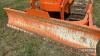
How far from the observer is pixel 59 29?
6.74 m

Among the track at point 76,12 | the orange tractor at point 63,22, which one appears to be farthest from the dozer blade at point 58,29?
the track at point 76,12

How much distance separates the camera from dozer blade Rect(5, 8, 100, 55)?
615 centimetres

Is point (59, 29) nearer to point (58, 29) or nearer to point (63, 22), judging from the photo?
point (58, 29)

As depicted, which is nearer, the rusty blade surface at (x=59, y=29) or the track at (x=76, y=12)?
the rusty blade surface at (x=59, y=29)

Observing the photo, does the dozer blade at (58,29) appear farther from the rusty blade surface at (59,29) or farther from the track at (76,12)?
the track at (76,12)

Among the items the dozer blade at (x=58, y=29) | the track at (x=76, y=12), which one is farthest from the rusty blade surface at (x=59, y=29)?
the track at (x=76, y=12)

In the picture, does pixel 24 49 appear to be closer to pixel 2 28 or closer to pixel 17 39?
pixel 17 39

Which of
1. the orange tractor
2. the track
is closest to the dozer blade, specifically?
the orange tractor

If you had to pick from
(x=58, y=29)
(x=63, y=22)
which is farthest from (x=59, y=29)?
(x=63, y=22)

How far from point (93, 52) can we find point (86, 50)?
22cm

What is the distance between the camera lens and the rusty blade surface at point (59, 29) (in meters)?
6.15

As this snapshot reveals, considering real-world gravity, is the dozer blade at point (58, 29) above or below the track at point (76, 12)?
below

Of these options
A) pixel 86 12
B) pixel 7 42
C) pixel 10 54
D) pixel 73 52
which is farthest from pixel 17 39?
pixel 86 12

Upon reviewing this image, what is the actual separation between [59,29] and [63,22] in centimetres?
37
